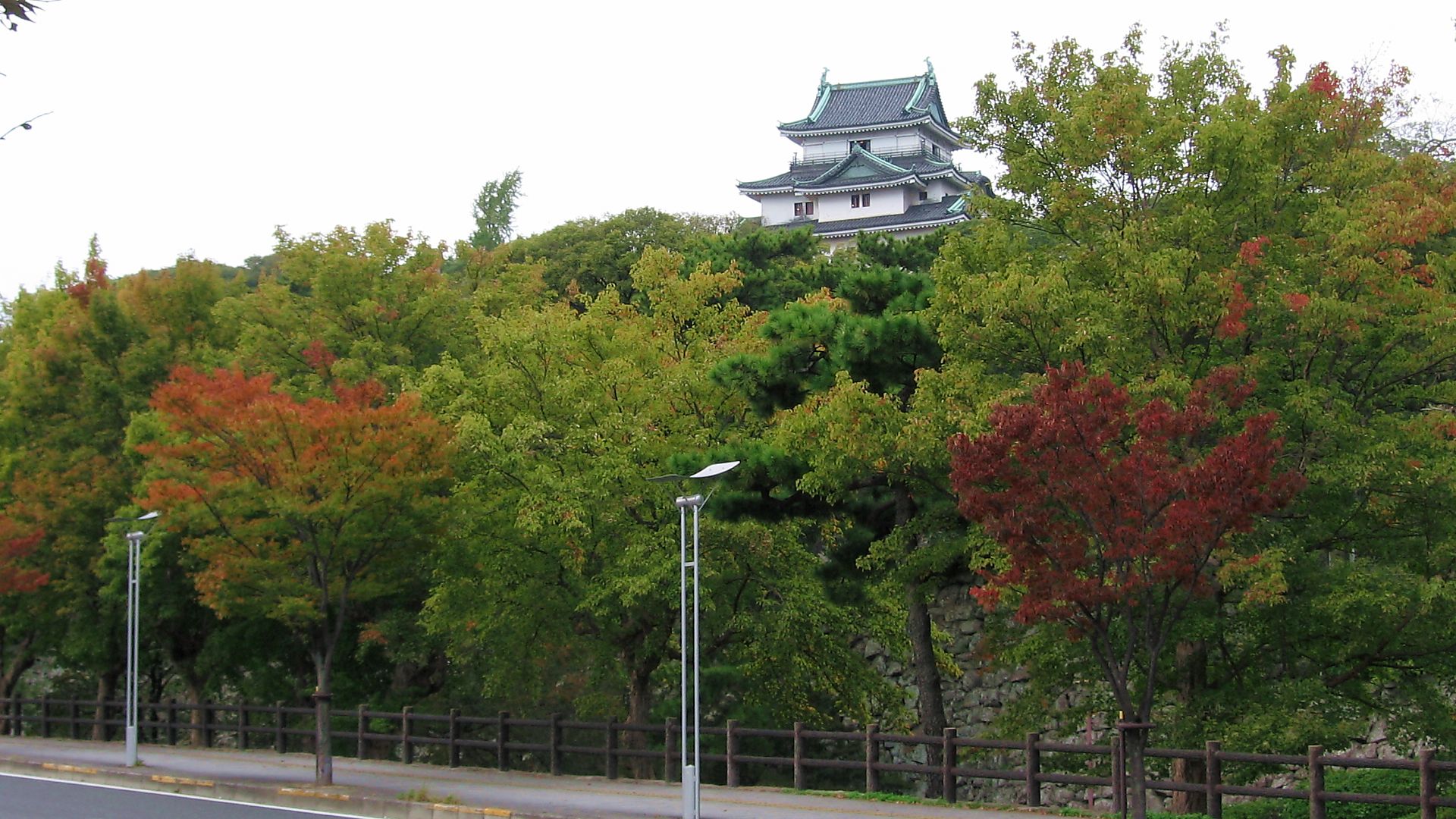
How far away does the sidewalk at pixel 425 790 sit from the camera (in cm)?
1897

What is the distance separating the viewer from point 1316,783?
16.7 metres

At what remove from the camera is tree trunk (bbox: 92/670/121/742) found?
112 feet

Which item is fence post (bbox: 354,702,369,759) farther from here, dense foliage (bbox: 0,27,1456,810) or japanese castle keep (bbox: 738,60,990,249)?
japanese castle keep (bbox: 738,60,990,249)

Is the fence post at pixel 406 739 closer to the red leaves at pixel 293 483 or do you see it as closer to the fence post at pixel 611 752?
the red leaves at pixel 293 483


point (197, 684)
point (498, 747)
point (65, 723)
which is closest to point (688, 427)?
point (498, 747)

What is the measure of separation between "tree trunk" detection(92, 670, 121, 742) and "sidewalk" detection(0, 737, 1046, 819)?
463 centimetres

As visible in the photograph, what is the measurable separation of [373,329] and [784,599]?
1313 centimetres

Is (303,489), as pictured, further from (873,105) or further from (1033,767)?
(873,105)

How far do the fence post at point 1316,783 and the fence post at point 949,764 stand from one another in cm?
479

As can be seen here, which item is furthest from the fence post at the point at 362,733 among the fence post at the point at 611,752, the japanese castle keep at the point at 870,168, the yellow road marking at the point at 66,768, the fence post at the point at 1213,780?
the japanese castle keep at the point at 870,168

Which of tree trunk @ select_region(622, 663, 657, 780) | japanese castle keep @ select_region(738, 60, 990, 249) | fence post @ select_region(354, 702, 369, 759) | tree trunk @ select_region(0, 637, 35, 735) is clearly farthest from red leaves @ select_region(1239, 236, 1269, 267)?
japanese castle keep @ select_region(738, 60, 990, 249)

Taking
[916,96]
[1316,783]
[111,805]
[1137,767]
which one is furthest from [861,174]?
[1137,767]

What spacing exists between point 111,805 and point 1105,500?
559 inches

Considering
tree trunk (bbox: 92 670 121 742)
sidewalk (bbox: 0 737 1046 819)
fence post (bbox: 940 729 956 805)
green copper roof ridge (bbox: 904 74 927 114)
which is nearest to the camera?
sidewalk (bbox: 0 737 1046 819)
